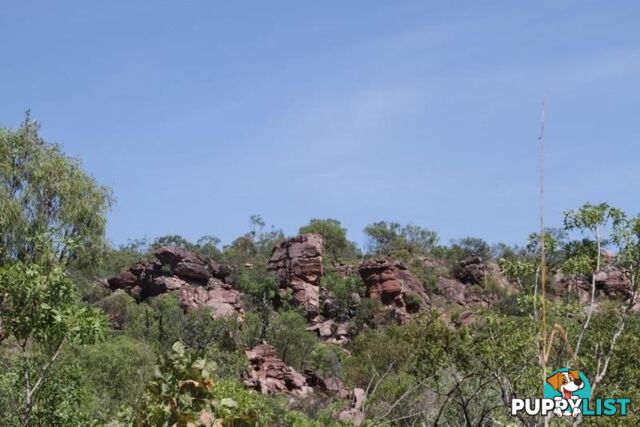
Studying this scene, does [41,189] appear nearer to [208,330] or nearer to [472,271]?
[208,330]

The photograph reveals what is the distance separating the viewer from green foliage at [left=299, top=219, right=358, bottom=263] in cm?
7331

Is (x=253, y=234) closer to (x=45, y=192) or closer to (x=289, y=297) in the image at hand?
(x=289, y=297)

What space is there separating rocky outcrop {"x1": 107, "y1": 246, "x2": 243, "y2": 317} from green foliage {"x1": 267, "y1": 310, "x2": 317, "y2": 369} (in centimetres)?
494

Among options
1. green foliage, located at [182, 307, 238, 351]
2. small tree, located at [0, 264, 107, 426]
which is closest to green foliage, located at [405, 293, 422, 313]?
green foliage, located at [182, 307, 238, 351]

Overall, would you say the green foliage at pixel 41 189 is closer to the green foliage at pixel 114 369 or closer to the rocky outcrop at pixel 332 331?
the green foliage at pixel 114 369

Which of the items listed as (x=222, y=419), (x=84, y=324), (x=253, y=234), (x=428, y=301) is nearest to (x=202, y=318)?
(x=428, y=301)

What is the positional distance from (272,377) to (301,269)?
2007 centimetres

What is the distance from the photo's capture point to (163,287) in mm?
54719

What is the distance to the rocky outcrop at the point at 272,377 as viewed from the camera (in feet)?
126

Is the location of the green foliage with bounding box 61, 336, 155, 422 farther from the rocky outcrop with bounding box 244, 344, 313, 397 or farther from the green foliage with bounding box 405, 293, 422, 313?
the green foliage with bounding box 405, 293, 422, 313

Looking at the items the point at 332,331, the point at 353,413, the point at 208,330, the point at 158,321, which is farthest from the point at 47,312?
the point at 332,331

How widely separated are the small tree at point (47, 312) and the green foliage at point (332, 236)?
→ 6512 centimetres

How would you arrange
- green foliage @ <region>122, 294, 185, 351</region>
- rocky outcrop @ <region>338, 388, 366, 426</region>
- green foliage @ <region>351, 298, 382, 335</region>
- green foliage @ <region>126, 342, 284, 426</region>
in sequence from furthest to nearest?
1. green foliage @ <region>351, 298, 382, 335</region>
2. green foliage @ <region>122, 294, 185, 351</region>
3. rocky outcrop @ <region>338, 388, 366, 426</region>
4. green foliage @ <region>126, 342, 284, 426</region>

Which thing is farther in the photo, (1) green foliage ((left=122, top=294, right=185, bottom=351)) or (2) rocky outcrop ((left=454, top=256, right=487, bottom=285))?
(2) rocky outcrop ((left=454, top=256, right=487, bottom=285))
